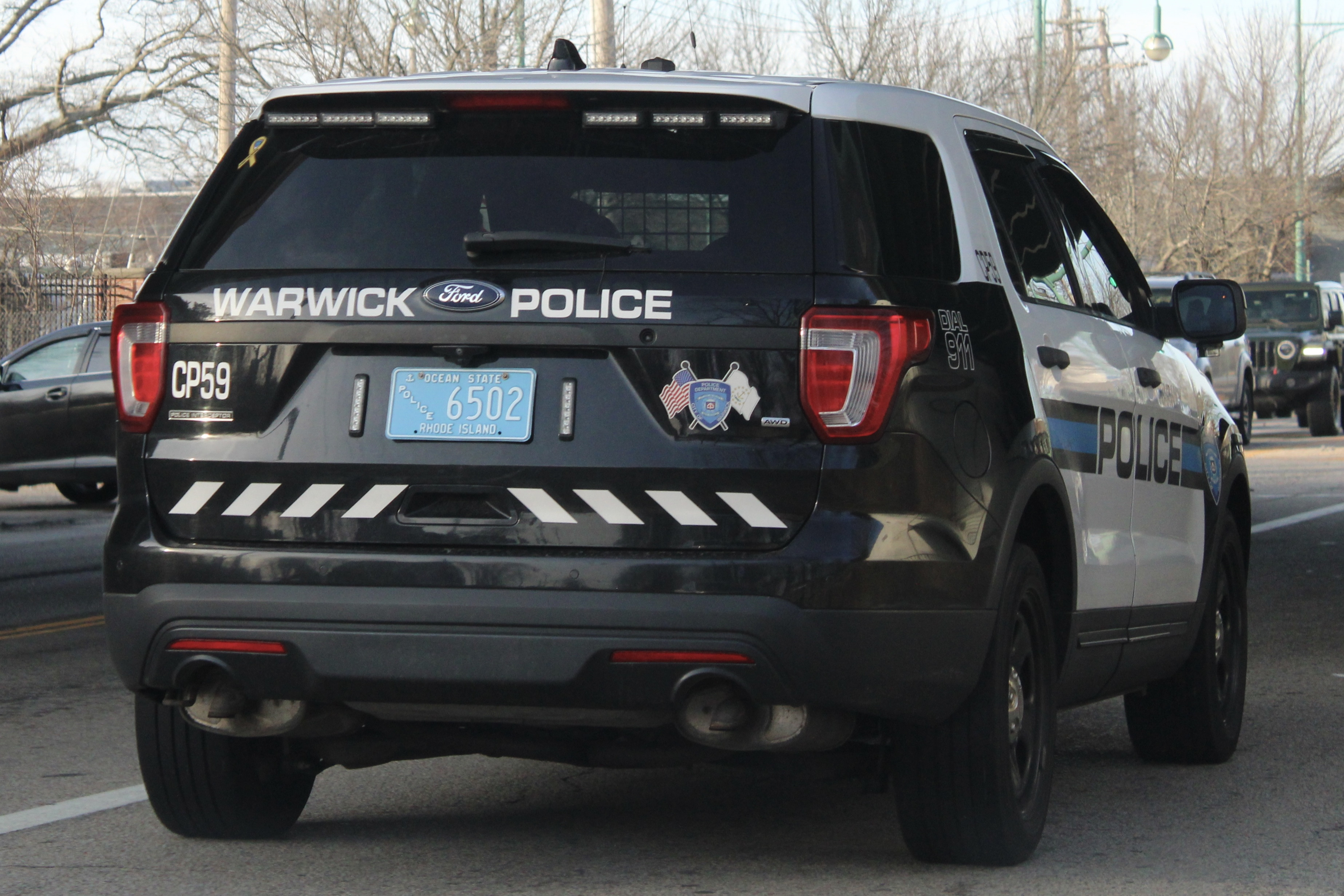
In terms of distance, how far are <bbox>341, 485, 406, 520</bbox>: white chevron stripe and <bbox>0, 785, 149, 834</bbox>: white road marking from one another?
150cm

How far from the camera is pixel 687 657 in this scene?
406 cm

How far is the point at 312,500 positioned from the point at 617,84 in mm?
1122

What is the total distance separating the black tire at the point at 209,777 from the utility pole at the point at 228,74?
67.2ft

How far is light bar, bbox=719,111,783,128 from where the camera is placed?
4254 mm

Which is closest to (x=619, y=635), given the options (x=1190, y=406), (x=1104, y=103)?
(x=1190, y=406)

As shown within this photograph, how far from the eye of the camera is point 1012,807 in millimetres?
4605

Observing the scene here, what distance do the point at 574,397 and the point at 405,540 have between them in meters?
0.47

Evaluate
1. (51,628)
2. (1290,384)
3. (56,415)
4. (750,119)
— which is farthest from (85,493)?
(1290,384)

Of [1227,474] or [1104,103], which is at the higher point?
[1104,103]

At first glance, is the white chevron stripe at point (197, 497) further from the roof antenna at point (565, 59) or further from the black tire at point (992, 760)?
the black tire at point (992, 760)

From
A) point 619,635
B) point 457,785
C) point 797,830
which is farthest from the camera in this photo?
point 457,785

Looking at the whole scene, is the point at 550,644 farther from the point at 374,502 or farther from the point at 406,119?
the point at 406,119

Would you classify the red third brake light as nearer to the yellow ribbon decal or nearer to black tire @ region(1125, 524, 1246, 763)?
the yellow ribbon decal

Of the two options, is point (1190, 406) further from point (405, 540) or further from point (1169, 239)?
point (1169, 239)
